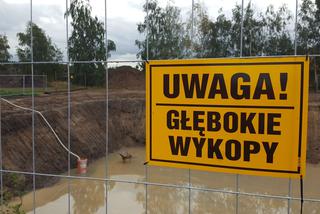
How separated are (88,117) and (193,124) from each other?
19077 mm

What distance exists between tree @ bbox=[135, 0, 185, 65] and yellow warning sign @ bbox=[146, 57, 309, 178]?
1185mm

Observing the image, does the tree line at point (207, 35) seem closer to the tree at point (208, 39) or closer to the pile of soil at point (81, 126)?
the tree at point (208, 39)

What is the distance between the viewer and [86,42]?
534 centimetres

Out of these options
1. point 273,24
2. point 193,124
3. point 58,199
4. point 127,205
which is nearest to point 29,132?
point 58,199

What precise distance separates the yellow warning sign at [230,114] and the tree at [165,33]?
3.89ft

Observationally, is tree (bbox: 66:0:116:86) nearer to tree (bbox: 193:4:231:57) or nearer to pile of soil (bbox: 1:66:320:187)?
tree (bbox: 193:4:231:57)

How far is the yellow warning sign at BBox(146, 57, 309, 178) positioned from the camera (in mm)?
3094

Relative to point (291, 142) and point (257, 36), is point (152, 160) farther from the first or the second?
point (257, 36)

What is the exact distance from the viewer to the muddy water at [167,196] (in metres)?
11.8

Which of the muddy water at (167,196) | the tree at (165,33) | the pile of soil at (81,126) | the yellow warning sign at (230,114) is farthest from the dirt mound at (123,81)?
the yellow warning sign at (230,114)

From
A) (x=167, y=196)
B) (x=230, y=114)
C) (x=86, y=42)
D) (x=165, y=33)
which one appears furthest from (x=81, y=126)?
(x=230, y=114)

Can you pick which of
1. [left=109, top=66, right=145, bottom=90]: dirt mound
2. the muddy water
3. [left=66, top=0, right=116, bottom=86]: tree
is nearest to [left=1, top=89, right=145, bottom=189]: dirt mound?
[left=109, top=66, right=145, bottom=90]: dirt mound

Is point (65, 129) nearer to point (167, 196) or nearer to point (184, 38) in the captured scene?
point (167, 196)

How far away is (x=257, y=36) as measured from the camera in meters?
5.29
